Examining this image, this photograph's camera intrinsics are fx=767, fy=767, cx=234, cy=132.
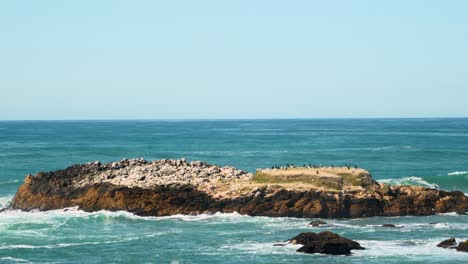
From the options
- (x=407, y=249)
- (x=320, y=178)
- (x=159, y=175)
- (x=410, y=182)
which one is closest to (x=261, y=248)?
(x=407, y=249)

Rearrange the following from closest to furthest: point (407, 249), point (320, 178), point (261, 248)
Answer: point (407, 249)
point (261, 248)
point (320, 178)

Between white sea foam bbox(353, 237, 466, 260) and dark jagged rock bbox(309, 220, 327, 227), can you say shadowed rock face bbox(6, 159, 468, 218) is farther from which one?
white sea foam bbox(353, 237, 466, 260)

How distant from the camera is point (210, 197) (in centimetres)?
5059

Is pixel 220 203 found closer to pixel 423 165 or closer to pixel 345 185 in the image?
pixel 345 185

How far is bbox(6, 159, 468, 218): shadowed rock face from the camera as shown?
49156 mm

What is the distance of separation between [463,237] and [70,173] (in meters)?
29.7

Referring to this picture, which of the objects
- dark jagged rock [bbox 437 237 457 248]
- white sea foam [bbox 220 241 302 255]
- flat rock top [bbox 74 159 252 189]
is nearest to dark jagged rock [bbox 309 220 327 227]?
white sea foam [bbox 220 241 302 255]

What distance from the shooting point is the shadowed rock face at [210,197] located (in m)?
49.2

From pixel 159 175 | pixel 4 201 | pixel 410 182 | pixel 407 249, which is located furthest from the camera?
pixel 410 182

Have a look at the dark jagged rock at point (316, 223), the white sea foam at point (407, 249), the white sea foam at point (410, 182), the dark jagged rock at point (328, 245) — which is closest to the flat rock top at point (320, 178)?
the dark jagged rock at point (316, 223)

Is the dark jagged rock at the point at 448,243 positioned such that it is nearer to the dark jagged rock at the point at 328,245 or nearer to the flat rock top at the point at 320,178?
the dark jagged rock at the point at 328,245

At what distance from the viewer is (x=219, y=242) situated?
41406 millimetres

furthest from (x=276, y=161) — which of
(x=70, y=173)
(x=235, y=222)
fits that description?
(x=235, y=222)

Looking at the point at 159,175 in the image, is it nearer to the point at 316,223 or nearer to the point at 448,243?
the point at 316,223
